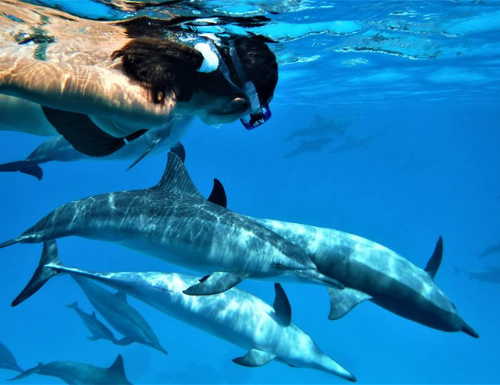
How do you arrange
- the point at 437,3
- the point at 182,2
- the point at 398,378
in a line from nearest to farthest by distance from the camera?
the point at 182,2 → the point at 437,3 → the point at 398,378

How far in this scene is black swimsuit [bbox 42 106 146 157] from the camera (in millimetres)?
4375

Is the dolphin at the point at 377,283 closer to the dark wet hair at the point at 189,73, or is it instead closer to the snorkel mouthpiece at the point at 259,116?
the snorkel mouthpiece at the point at 259,116

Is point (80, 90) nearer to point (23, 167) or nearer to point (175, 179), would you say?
point (175, 179)

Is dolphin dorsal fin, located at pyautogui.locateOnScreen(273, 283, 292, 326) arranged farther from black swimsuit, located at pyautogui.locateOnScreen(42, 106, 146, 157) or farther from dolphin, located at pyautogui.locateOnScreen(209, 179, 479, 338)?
black swimsuit, located at pyautogui.locateOnScreen(42, 106, 146, 157)

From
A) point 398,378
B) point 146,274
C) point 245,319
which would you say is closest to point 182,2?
point 146,274

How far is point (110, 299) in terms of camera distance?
397 inches

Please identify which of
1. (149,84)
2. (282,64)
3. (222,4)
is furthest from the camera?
(282,64)

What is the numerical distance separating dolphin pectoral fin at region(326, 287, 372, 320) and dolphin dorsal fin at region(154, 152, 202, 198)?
9.28ft

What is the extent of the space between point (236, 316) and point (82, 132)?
180 inches

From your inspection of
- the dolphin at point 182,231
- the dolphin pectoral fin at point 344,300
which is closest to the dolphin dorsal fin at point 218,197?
the dolphin at point 182,231

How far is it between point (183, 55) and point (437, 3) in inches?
343

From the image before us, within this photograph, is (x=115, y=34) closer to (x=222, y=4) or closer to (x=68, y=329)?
(x=222, y=4)

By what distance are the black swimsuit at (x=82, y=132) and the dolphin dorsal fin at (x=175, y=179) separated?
4.17 ft

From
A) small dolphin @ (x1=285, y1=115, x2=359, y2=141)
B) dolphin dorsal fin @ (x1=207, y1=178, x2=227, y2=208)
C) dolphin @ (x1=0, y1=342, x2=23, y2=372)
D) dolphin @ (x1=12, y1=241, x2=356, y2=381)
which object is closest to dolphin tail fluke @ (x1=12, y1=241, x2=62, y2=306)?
dolphin @ (x1=12, y1=241, x2=356, y2=381)
